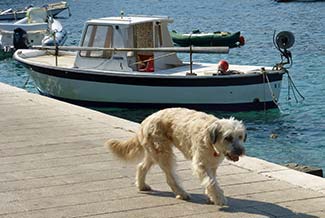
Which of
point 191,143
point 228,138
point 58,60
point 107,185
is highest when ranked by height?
point 228,138

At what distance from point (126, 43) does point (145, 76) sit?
4.07 feet

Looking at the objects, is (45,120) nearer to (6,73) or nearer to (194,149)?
(194,149)

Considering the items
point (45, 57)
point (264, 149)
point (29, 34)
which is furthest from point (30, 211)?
point (29, 34)

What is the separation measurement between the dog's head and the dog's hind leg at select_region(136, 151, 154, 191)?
1.06 meters

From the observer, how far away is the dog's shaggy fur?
294 inches

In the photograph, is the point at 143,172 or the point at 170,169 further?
the point at 143,172

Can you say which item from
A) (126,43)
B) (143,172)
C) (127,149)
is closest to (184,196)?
(143,172)

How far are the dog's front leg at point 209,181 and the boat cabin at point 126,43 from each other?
13.3 m

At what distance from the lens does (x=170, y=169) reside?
8133 millimetres

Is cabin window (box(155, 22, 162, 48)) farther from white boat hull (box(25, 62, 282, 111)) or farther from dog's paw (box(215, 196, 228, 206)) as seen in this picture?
dog's paw (box(215, 196, 228, 206))

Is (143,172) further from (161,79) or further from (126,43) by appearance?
(126,43)

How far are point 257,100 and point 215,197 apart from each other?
43.1 feet

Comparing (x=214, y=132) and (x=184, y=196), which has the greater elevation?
(x=214, y=132)

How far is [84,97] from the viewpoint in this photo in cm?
2216
